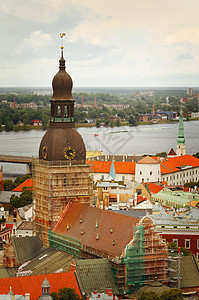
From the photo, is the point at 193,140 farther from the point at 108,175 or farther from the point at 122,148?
the point at 108,175

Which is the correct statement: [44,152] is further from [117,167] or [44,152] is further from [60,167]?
[117,167]

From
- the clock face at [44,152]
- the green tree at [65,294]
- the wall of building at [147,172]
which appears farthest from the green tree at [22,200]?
the green tree at [65,294]

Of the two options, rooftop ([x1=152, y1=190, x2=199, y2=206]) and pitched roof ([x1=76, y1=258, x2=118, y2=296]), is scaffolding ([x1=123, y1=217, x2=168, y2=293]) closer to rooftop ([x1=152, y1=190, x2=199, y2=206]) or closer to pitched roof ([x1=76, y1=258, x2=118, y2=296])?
pitched roof ([x1=76, y1=258, x2=118, y2=296])

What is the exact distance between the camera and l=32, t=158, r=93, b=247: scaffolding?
35625 mm

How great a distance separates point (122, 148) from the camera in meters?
131

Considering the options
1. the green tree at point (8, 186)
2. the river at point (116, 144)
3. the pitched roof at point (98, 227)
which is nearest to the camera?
the pitched roof at point (98, 227)

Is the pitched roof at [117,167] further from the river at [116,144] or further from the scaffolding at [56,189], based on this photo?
the scaffolding at [56,189]

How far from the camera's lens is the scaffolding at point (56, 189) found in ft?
117

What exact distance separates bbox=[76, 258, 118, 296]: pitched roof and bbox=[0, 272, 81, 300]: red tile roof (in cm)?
32

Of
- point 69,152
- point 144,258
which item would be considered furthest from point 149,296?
point 69,152

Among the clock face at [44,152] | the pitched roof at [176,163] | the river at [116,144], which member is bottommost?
the river at [116,144]

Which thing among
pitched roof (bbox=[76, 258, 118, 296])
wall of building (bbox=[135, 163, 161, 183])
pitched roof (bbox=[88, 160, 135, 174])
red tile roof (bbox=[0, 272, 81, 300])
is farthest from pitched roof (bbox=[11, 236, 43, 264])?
pitched roof (bbox=[88, 160, 135, 174])

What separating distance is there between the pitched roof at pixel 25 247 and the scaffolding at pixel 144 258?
645 cm

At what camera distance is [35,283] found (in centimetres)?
2845
